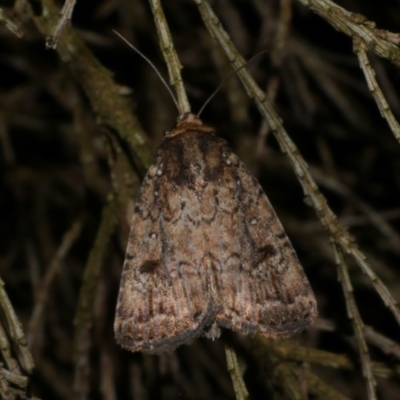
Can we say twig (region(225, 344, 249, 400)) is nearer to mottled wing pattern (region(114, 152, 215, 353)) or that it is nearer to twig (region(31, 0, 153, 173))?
mottled wing pattern (region(114, 152, 215, 353))

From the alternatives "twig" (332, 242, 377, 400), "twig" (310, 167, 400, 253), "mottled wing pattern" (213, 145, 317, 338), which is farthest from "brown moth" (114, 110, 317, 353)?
"twig" (310, 167, 400, 253)

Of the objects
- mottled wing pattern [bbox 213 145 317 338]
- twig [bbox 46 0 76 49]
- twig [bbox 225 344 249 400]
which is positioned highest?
twig [bbox 46 0 76 49]

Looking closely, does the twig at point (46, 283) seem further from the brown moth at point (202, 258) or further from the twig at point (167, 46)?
the twig at point (167, 46)

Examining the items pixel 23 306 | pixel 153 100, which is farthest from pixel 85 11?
pixel 23 306

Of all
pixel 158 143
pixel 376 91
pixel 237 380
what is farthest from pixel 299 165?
pixel 158 143

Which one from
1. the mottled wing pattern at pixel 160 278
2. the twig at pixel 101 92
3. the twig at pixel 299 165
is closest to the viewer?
the twig at pixel 299 165

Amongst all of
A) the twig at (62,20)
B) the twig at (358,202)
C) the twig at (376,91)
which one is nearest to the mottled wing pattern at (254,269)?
the twig at (376,91)

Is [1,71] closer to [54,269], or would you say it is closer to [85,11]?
[85,11]
